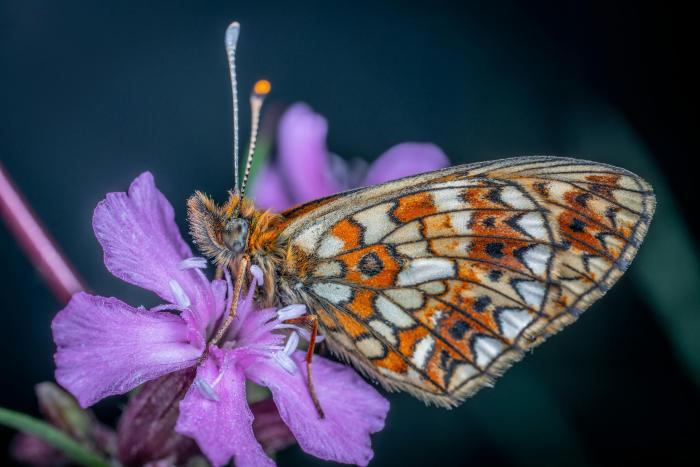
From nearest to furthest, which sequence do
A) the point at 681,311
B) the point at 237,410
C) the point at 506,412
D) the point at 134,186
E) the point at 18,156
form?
the point at 237,410, the point at 134,186, the point at 681,311, the point at 506,412, the point at 18,156

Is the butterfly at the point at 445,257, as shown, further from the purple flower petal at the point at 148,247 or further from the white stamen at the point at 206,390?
the white stamen at the point at 206,390

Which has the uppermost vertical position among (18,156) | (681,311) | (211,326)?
(18,156)

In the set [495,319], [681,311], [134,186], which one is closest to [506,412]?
[681,311]

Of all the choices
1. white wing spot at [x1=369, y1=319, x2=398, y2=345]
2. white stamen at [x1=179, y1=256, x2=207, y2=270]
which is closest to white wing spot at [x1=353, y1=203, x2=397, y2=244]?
white wing spot at [x1=369, y1=319, x2=398, y2=345]

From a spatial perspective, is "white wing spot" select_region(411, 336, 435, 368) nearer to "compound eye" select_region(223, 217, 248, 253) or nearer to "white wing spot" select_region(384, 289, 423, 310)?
"white wing spot" select_region(384, 289, 423, 310)

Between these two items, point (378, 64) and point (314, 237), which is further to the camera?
point (378, 64)

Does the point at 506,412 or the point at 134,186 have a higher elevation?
the point at 134,186

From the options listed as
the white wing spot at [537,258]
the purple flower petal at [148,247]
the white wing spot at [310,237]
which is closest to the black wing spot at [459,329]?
the white wing spot at [537,258]

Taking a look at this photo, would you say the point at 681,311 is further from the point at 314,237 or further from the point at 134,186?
the point at 134,186
